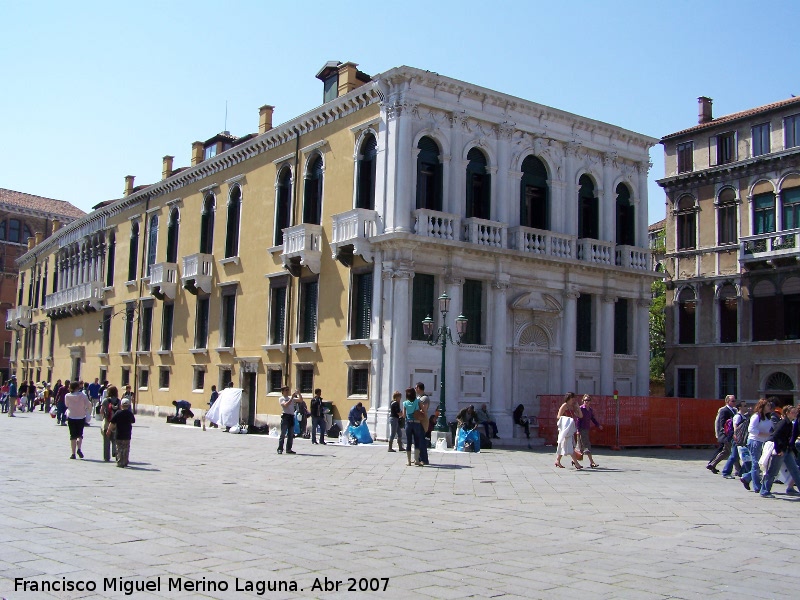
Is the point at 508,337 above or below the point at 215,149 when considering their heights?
below

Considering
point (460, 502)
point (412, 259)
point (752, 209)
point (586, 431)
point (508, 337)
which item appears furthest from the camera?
point (752, 209)

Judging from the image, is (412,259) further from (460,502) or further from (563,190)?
(460,502)

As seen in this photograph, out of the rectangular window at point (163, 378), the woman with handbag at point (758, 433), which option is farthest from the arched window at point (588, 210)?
the rectangular window at point (163, 378)

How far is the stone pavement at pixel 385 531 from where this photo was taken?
688 cm

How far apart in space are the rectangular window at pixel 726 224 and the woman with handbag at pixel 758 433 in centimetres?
2081

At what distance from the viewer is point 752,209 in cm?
3275

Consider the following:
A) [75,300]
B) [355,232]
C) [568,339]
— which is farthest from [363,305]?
[75,300]

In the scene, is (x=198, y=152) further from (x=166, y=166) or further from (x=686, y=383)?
(x=686, y=383)

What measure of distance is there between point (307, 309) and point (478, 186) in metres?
6.67

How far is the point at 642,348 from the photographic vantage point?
29.2m

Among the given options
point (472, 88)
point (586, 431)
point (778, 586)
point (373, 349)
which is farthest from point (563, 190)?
point (778, 586)

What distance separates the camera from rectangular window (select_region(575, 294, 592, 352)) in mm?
27781

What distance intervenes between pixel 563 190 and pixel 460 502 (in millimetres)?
17488

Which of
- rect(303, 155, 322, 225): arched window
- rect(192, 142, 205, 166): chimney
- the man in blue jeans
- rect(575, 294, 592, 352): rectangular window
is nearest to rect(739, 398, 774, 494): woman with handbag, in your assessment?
the man in blue jeans
